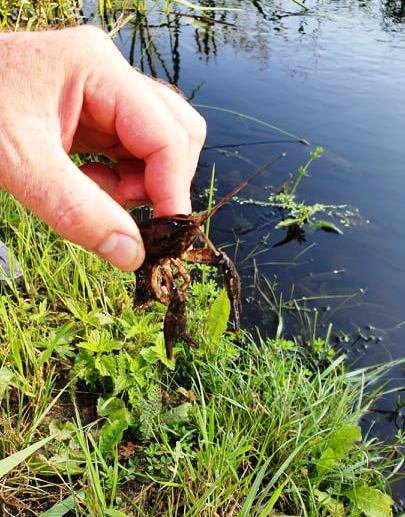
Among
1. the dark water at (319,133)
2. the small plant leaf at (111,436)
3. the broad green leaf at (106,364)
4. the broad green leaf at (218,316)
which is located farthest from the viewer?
the dark water at (319,133)

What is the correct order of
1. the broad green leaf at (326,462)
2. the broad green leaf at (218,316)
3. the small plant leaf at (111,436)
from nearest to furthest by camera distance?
1. the small plant leaf at (111,436)
2. the broad green leaf at (326,462)
3. the broad green leaf at (218,316)

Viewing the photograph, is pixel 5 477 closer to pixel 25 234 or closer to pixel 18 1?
pixel 25 234

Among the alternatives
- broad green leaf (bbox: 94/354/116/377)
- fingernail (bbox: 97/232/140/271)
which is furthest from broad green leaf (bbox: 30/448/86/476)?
fingernail (bbox: 97/232/140/271)

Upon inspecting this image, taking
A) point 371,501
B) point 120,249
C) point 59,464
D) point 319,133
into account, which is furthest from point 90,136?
point 319,133

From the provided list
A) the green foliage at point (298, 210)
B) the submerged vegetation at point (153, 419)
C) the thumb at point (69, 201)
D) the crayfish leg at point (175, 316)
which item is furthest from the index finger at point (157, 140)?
the green foliage at point (298, 210)

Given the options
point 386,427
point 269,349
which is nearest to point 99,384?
point 269,349

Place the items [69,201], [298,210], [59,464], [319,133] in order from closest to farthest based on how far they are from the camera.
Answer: [69,201], [59,464], [298,210], [319,133]

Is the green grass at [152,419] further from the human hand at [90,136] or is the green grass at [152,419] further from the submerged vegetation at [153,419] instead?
the human hand at [90,136]

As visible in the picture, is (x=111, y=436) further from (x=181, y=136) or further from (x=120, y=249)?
(x=181, y=136)
